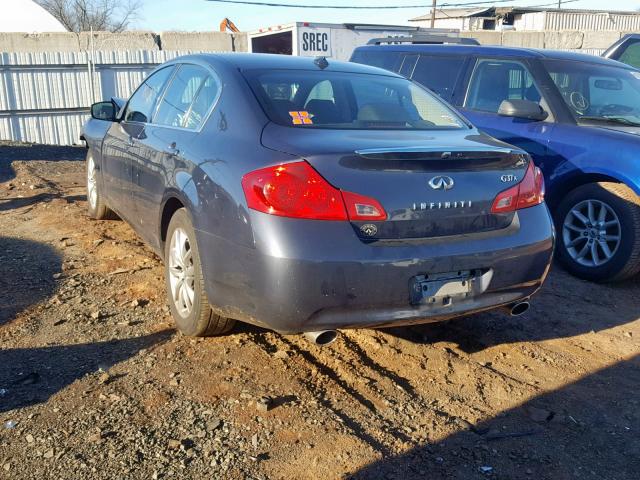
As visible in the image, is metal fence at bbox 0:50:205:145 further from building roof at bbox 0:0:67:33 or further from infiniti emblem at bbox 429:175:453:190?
infiniti emblem at bbox 429:175:453:190

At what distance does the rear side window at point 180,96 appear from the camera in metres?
4.30

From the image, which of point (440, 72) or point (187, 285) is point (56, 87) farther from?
point (187, 285)

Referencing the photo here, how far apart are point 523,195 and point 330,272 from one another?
131 centimetres

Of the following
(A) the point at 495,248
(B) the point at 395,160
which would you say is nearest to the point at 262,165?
(B) the point at 395,160

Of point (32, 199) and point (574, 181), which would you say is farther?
point (32, 199)

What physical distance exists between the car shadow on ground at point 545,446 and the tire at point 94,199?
438 cm

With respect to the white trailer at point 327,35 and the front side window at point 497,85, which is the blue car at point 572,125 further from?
the white trailer at point 327,35

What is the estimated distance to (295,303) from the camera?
3068 millimetres

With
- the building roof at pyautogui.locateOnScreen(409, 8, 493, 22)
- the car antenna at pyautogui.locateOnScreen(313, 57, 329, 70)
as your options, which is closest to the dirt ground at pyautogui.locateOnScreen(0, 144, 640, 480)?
the car antenna at pyautogui.locateOnScreen(313, 57, 329, 70)

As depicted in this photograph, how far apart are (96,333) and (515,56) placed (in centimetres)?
472

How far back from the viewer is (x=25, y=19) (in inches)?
1112

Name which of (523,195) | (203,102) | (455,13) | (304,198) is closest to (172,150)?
(203,102)

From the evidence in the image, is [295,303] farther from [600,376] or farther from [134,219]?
[134,219]

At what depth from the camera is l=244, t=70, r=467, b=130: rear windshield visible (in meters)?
3.77
